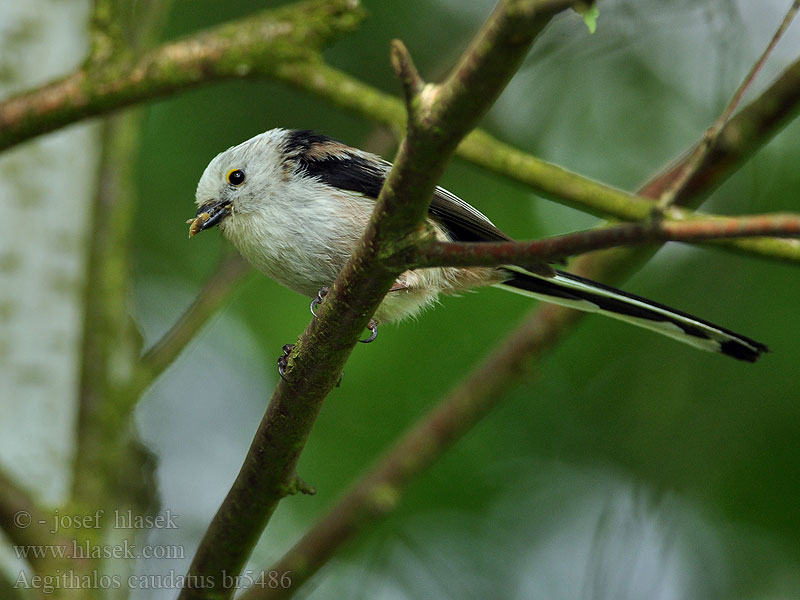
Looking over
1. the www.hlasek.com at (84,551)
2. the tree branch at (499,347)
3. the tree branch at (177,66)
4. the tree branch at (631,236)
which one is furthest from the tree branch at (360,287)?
the tree branch at (177,66)

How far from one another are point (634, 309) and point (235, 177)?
188 centimetres

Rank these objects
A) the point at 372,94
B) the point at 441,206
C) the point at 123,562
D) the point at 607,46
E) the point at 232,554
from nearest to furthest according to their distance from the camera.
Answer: the point at 232,554 → the point at 441,206 → the point at 372,94 → the point at 123,562 → the point at 607,46

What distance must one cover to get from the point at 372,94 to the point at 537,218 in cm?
229

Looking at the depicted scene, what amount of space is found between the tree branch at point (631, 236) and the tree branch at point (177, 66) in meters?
2.10

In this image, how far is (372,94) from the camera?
3.98 meters

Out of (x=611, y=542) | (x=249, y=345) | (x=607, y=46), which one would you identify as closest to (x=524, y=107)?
(x=607, y=46)

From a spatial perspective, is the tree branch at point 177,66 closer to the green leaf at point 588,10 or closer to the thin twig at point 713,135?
the thin twig at point 713,135

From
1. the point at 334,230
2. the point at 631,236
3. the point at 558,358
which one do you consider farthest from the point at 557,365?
the point at 631,236

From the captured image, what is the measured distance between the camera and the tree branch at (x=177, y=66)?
372 centimetres

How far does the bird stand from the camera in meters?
3.61

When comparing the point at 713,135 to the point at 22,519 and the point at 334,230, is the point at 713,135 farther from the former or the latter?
the point at 22,519

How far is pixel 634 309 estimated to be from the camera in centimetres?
367

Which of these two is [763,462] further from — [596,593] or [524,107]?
[524,107]

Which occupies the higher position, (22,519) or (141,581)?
(141,581)
